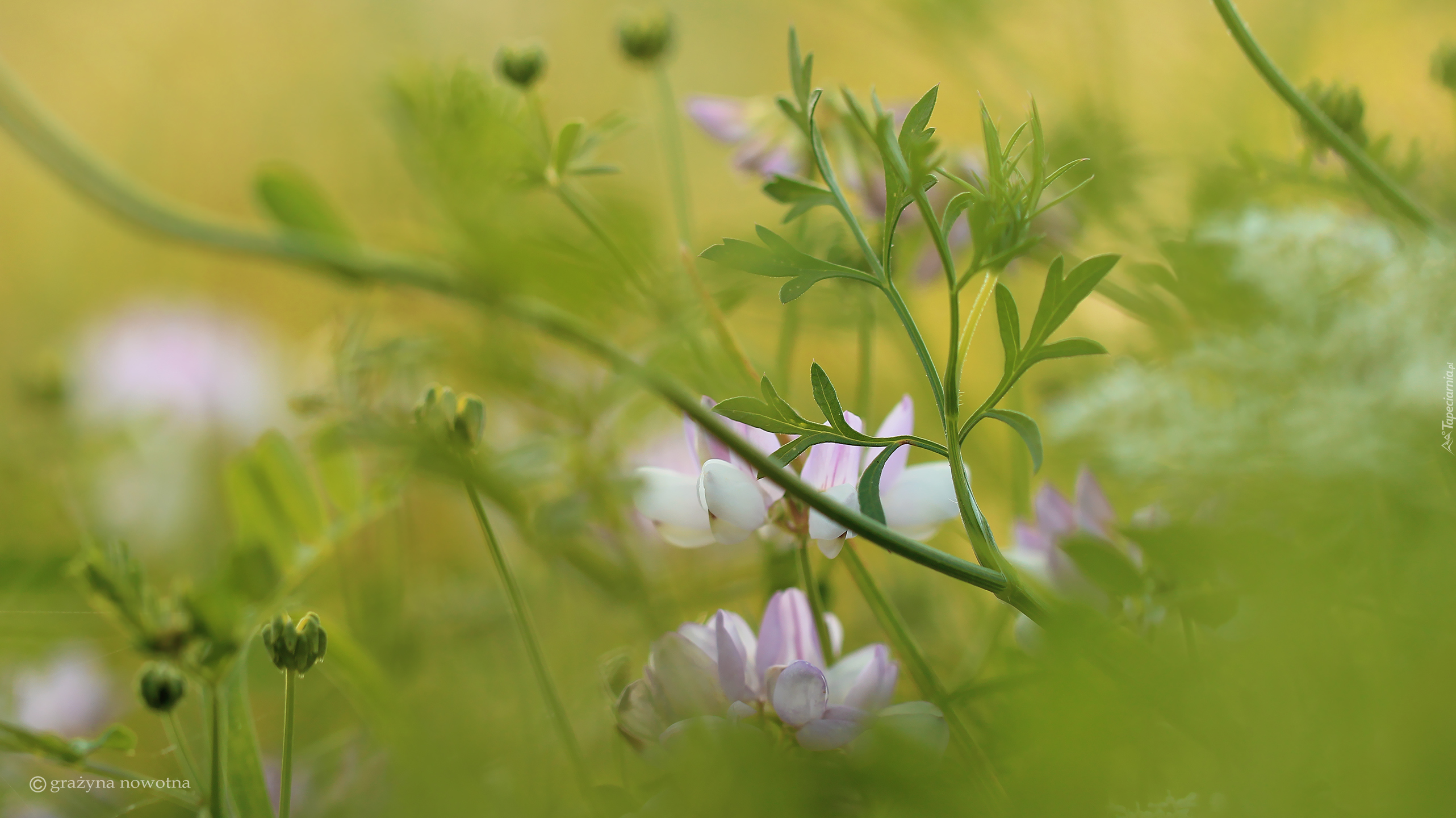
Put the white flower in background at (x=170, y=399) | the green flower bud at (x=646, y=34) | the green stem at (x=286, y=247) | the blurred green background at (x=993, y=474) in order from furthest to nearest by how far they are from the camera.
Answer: the white flower in background at (x=170, y=399) → the green flower bud at (x=646, y=34) → the green stem at (x=286, y=247) → the blurred green background at (x=993, y=474)

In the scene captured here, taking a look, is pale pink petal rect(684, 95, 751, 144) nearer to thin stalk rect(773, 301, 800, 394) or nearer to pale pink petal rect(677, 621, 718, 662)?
thin stalk rect(773, 301, 800, 394)

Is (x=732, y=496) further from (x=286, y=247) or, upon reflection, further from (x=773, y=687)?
(x=286, y=247)

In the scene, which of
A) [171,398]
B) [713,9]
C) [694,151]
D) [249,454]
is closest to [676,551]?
[249,454]

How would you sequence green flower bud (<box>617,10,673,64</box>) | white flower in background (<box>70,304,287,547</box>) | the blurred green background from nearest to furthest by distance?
the blurred green background → green flower bud (<box>617,10,673,64</box>) → white flower in background (<box>70,304,287,547</box>)

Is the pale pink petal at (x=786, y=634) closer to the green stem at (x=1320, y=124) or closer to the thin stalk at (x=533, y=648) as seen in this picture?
the thin stalk at (x=533, y=648)

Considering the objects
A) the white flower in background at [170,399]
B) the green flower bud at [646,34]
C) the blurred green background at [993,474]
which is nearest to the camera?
the blurred green background at [993,474]

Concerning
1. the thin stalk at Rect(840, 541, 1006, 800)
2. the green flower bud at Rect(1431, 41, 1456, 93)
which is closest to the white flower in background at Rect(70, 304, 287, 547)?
the thin stalk at Rect(840, 541, 1006, 800)

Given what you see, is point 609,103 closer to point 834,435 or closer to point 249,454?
point 249,454

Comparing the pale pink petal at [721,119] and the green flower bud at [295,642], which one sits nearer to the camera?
the green flower bud at [295,642]

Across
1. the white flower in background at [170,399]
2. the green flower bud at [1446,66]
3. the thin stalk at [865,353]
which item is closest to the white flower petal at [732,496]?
the thin stalk at [865,353]
